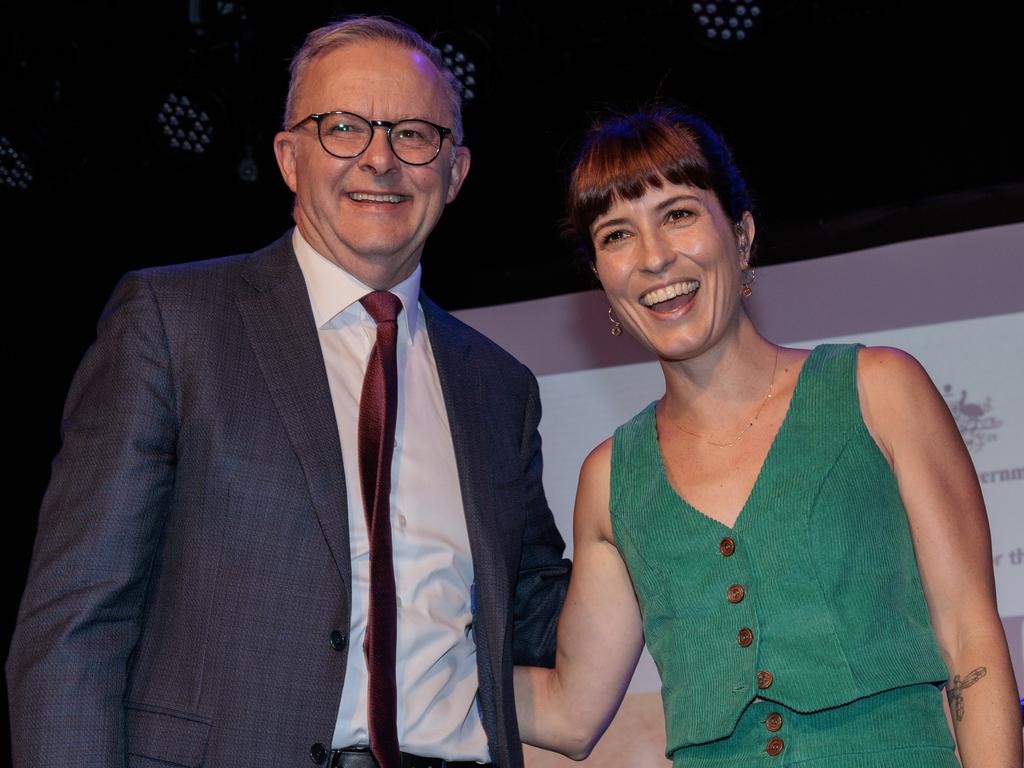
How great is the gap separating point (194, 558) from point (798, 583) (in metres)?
1.06

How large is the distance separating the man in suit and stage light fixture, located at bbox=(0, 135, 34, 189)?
2.38 metres

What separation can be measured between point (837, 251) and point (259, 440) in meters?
2.67

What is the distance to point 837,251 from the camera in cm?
428

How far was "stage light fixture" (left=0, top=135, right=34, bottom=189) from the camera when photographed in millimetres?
4571

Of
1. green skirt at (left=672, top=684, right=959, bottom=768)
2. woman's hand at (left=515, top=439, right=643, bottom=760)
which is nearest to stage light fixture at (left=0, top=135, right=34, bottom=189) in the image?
woman's hand at (left=515, top=439, right=643, bottom=760)

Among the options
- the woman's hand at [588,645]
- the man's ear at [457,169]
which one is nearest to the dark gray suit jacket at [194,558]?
the woman's hand at [588,645]

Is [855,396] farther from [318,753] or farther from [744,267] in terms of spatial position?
[318,753]

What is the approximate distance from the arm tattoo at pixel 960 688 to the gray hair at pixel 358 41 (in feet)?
4.83

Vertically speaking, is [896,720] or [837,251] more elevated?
[837,251]

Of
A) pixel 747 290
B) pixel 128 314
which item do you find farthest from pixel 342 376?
pixel 747 290

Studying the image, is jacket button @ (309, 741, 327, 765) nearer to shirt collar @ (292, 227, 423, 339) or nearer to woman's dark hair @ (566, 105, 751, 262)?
shirt collar @ (292, 227, 423, 339)

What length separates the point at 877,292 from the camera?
4145 mm

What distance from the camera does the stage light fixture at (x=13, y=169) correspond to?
4.57 metres

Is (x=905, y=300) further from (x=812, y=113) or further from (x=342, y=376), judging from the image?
(x=342, y=376)
